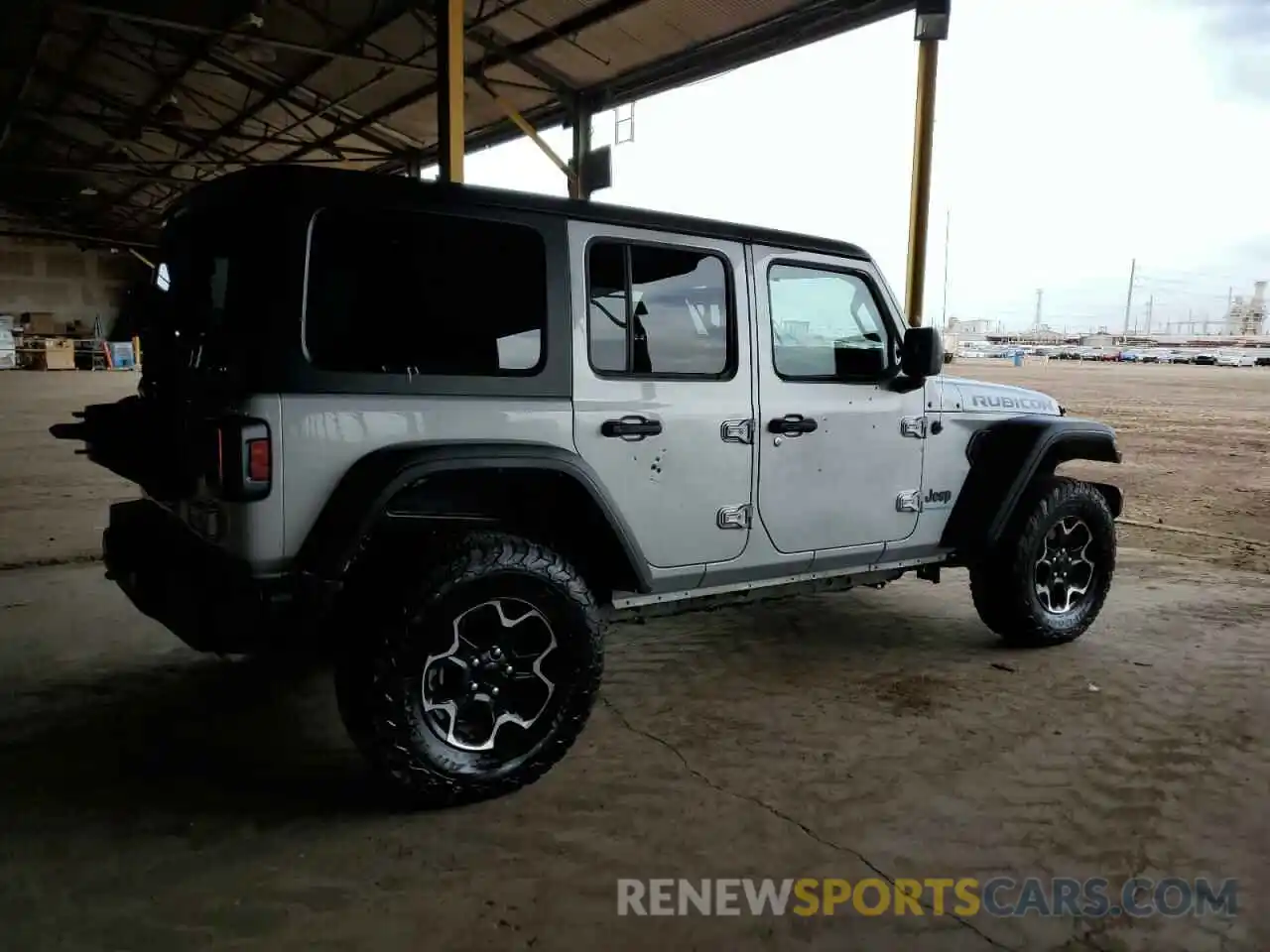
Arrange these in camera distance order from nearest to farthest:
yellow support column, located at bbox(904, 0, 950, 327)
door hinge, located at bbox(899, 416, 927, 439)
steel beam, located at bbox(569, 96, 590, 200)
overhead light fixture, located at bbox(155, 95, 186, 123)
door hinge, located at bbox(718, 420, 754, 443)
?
1. door hinge, located at bbox(718, 420, 754, 443)
2. door hinge, located at bbox(899, 416, 927, 439)
3. yellow support column, located at bbox(904, 0, 950, 327)
4. steel beam, located at bbox(569, 96, 590, 200)
5. overhead light fixture, located at bbox(155, 95, 186, 123)

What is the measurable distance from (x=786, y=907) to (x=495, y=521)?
1.40 m

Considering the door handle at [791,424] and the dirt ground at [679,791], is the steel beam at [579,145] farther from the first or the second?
the door handle at [791,424]

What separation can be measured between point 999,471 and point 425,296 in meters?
2.66

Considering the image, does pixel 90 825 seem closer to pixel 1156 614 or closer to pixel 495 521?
pixel 495 521

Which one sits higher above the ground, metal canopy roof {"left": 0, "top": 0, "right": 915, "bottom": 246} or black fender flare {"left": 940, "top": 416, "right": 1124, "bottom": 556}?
metal canopy roof {"left": 0, "top": 0, "right": 915, "bottom": 246}

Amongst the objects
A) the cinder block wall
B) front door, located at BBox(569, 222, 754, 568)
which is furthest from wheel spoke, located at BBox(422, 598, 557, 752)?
the cinder block wall

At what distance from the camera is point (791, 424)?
3.33 m

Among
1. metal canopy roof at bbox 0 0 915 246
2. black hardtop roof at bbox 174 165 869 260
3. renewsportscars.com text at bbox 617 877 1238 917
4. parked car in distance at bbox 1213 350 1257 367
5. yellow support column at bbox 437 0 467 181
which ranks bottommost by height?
renewsportscars.com text at bbox 617 877 1238 917

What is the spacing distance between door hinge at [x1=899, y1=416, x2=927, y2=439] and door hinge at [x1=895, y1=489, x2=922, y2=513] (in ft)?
0.79

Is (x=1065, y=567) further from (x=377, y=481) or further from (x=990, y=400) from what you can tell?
(x=377, y=481)

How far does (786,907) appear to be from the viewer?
7.21 feet

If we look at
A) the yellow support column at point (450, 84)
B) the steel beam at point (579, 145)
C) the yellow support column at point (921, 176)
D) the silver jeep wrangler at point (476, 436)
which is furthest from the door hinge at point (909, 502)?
the steel beam at point (579, 145)

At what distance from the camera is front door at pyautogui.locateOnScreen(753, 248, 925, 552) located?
11.0ft

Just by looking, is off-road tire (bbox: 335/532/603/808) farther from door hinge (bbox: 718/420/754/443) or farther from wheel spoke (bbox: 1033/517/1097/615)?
wheel spoke (bbox: 1033/517/1097/615)
